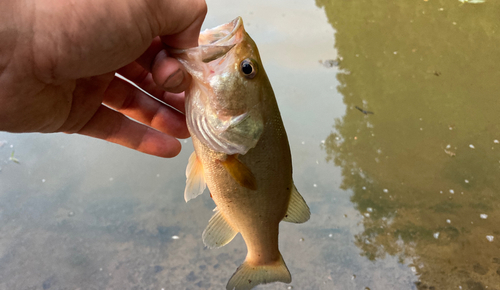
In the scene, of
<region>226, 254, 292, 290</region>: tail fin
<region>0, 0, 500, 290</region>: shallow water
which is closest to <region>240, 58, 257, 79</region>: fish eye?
<region>226, 254, 292, 290</region>: tail fin

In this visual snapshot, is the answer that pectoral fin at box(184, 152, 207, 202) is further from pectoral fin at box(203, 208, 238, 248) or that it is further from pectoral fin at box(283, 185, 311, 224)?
pectoral fin at box(283, 185, 311, 224)

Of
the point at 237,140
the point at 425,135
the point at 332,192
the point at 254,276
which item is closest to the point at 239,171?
the point at 237,140

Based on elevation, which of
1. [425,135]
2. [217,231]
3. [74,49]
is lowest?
[425,135]

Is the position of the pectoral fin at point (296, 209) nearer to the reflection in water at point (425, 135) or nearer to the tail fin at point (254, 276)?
the tail fin at point (254, 276)

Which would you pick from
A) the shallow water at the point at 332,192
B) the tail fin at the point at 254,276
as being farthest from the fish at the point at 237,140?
the shallow water at the point at 332,192

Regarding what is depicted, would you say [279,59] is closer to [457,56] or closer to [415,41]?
[415,41]

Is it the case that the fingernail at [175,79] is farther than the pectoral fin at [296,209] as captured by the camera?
No

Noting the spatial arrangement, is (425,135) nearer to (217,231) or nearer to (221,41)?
(217,231)
